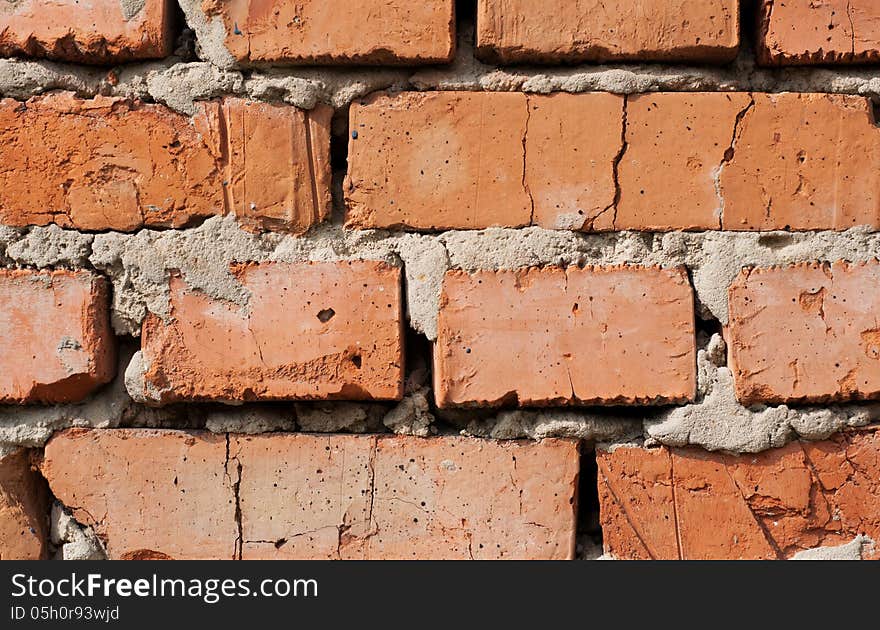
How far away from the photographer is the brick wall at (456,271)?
4.61ft

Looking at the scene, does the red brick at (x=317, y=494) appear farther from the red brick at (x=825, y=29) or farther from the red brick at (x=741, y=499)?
the red brick at (x=825, y=29)

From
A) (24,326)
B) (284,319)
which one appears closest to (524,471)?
(284,319)

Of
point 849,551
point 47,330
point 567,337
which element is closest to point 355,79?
point 567,337

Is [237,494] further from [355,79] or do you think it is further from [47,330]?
[355,79]

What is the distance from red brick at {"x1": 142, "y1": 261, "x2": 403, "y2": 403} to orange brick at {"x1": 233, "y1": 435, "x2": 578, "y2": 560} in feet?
0.32

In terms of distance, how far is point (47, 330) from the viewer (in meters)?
1.42

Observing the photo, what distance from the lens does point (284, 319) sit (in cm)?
141

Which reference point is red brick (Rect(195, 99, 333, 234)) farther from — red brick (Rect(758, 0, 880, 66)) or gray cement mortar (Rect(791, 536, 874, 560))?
gray cement mortar (Rect(791, 536, 874, 560))

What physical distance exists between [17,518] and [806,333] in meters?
1.31

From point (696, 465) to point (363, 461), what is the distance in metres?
0.54

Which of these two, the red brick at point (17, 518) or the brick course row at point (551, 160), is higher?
the brick course row at point (551, 160)

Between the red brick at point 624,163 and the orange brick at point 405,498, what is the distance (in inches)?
14.5

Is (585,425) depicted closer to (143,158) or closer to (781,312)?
(781,312)

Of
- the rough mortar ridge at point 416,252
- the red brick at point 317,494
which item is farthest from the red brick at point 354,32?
the red brick at point 317,494
